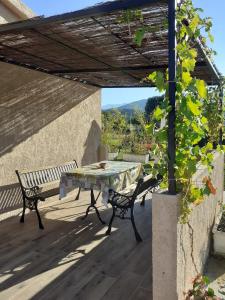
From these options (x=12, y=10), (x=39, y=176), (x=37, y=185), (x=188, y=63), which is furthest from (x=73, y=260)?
(x=12, y=10)

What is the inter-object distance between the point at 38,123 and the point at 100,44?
109 inches

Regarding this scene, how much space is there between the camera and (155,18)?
9.43 feet

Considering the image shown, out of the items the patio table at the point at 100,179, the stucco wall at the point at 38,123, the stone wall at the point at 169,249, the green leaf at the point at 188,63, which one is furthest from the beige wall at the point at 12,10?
the stone wall at the point at 169,249

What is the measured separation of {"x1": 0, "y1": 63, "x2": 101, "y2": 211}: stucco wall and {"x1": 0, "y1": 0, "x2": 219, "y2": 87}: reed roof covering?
388 mm

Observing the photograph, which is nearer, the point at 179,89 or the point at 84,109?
the point at 179,89

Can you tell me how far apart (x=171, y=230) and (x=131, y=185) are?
3.19 meters

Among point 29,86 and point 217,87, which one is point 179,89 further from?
point 29,86

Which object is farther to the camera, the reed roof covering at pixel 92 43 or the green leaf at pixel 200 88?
the reed roof covering at pixel 92 43

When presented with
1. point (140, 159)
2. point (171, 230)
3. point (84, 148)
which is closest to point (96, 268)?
point (171, 230)

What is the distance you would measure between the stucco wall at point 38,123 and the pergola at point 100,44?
0.39 m

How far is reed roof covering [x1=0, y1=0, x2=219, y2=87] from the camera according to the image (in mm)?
2725

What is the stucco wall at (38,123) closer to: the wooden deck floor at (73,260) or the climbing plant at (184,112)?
the wooden deck floor at (73,260)

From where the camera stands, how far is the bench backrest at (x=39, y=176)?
17.8 ft

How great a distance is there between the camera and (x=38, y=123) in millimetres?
6195
